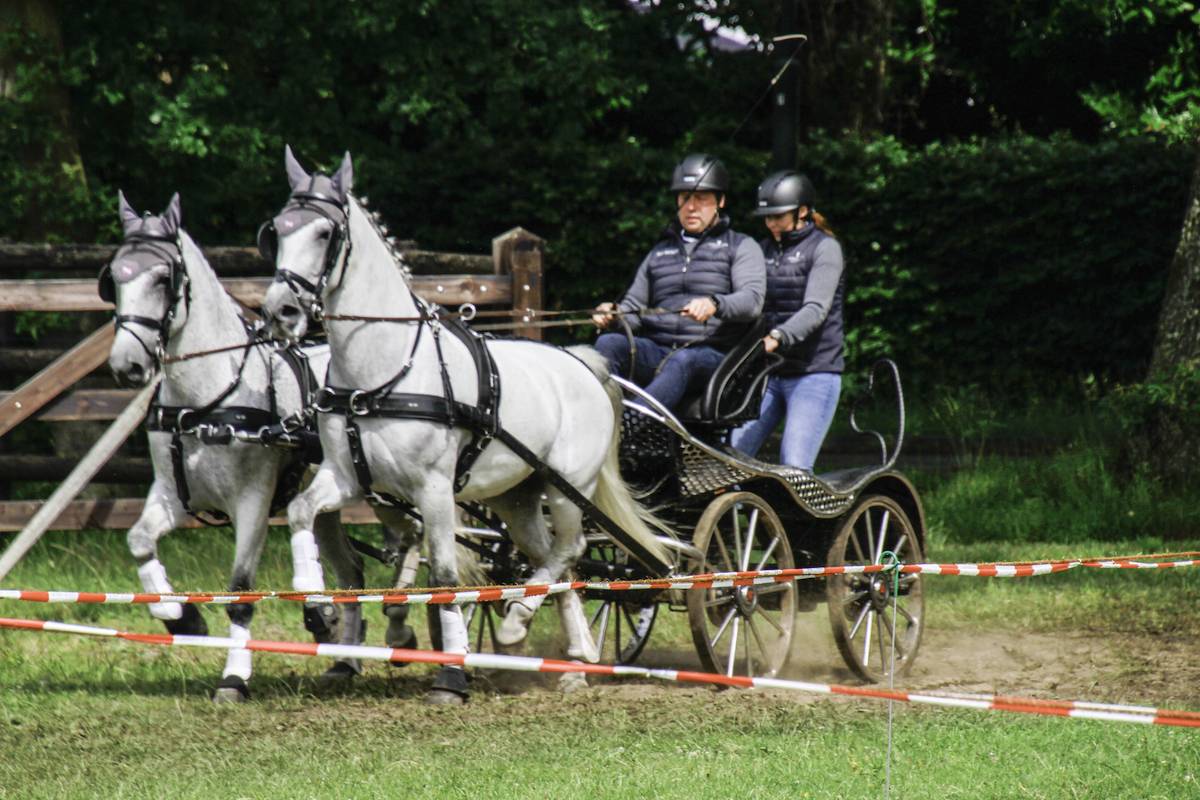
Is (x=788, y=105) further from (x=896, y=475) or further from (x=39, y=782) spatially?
(x=39, y=782)

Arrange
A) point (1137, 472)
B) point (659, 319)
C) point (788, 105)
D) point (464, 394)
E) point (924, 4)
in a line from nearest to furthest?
point (464, 394)
point (659, 319)
point (788, 105)
point (1137, 472)
point (924, 4)

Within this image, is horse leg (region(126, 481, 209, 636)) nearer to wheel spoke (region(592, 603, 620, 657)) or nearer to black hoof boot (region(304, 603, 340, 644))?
black hoof boot (region(304, 603, 340, 644))

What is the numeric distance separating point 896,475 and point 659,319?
1.61m

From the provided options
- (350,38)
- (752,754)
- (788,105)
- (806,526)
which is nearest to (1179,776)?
(752,754)

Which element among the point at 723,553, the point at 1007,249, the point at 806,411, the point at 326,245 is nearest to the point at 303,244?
the point at 326,245

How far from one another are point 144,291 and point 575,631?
2557mm

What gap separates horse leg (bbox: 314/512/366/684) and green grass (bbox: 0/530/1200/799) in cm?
17

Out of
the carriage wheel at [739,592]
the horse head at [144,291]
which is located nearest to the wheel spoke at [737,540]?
the carriage wheel at [739,592]

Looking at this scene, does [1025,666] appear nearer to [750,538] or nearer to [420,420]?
[750,538]

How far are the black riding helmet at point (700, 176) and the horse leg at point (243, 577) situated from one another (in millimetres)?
2621

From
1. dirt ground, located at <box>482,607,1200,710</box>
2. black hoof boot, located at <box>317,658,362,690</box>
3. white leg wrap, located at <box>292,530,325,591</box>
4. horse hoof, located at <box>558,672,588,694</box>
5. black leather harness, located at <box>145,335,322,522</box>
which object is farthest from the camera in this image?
black hoof boot, located at <box>317,658,362,690</box>

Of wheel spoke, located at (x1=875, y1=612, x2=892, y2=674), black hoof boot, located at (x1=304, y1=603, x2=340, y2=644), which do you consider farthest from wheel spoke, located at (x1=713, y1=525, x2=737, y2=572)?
black hoof boot, located at (x1=304, y1=603, x2=340, y2=644)

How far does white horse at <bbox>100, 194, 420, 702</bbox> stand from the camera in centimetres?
714

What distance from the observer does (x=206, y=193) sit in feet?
50.0
